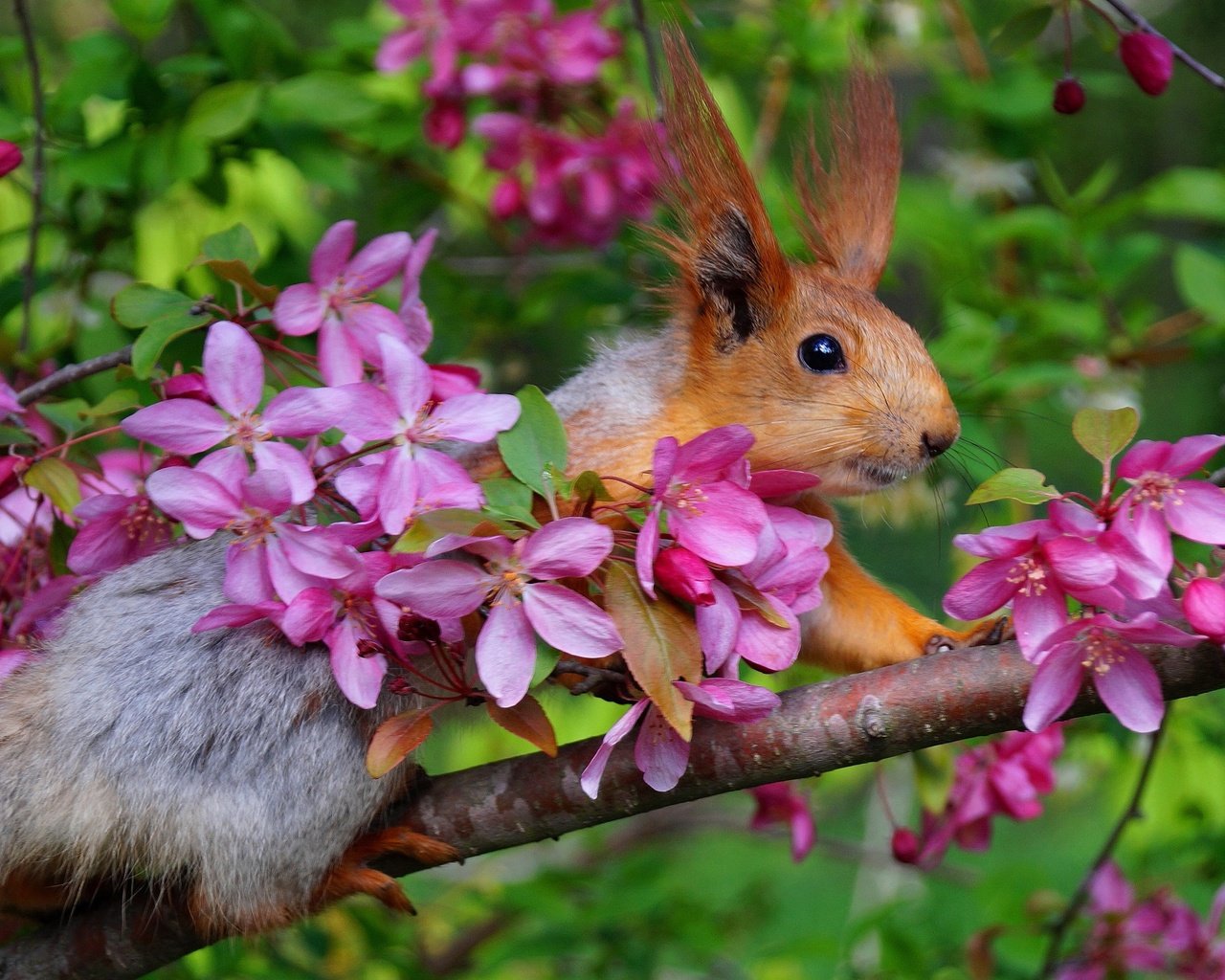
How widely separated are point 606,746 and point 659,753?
0.07 metres

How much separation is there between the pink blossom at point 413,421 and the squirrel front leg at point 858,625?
604 millimetres

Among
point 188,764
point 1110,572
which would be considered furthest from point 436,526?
point 1110,572

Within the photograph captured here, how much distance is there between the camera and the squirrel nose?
1778mm

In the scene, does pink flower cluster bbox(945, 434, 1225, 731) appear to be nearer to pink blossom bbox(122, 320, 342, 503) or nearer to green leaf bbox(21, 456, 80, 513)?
pink blossom bbox(122, 320, 342, 503)

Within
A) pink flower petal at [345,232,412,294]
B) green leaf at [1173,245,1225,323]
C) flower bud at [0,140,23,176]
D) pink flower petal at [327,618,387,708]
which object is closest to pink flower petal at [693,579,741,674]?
pink flower petal at [327,618,387,708]

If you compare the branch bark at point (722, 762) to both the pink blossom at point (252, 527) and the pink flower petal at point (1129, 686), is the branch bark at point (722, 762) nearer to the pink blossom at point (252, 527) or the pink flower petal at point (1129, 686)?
the pink flower petal at point (1129, 686)

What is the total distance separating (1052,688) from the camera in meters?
1.36

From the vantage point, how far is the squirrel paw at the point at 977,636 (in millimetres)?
1541

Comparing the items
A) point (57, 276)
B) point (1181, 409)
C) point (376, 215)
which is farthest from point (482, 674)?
point (1181, 409)

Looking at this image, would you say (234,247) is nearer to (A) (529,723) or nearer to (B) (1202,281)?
(A) (529,723)

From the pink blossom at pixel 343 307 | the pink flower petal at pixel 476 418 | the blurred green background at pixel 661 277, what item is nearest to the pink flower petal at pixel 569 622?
the pink flower petal at pixel 476 418

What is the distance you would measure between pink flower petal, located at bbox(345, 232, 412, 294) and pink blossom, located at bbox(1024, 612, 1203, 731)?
3.14ft

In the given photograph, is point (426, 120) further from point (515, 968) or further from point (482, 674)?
point (515, 968)

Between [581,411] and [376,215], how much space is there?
49.3 inches
